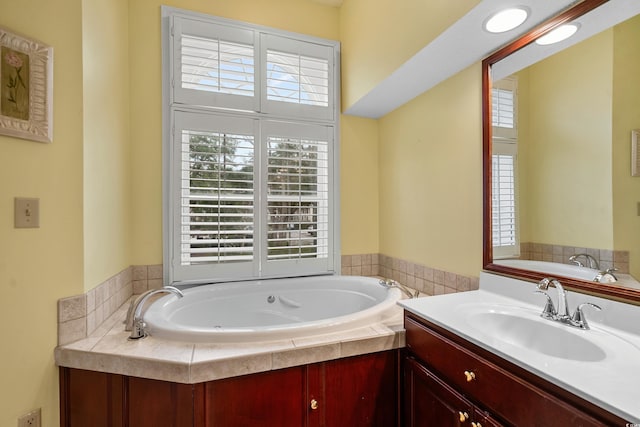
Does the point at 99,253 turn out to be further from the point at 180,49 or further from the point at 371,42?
the point at 371,42

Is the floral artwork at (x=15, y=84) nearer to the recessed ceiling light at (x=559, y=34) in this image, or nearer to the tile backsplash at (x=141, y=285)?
the tile backsplash at (x=141, y=285)

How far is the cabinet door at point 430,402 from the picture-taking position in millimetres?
1145

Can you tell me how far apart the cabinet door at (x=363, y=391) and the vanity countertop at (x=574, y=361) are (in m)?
0.33

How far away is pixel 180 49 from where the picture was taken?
2.23 meters

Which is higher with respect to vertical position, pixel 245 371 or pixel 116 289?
pixel 116 289

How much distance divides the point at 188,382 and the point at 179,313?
0.81 meters

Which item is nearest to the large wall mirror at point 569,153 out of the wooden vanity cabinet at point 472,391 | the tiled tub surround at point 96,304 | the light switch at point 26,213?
the wooden vanity cabinet at point 472,391

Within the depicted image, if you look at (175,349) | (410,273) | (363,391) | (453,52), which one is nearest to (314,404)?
(363,391)

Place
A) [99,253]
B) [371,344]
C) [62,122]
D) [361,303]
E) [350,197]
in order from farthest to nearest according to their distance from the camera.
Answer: [350,197], [361,303], [99,253], [371,344], [62,122]

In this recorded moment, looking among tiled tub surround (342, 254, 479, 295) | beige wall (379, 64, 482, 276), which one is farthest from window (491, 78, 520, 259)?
tiled tub surround (342, 254, 479, 295)

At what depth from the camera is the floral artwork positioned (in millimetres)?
1186

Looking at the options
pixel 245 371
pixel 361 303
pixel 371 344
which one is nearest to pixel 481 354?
pixel 371 344

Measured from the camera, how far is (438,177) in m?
2.05

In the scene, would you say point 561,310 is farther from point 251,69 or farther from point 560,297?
point 251,69
